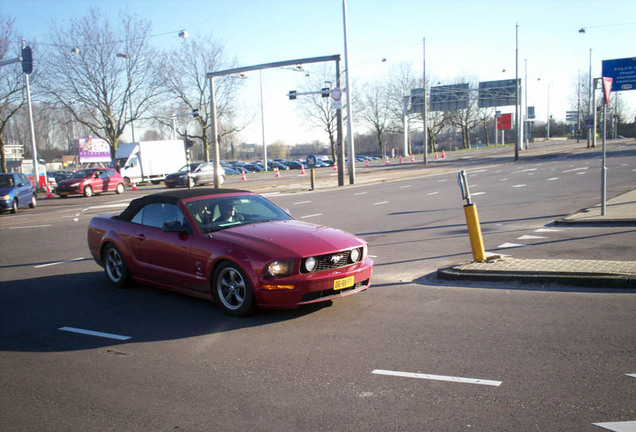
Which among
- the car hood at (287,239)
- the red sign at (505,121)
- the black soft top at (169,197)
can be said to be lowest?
the car hood at (287,239)

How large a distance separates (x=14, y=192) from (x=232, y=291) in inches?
832

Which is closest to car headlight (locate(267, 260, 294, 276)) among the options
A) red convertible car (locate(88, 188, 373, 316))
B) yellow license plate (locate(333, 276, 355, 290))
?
red convertible car (locate(88, 188, 373, 316))

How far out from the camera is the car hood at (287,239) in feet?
21.0

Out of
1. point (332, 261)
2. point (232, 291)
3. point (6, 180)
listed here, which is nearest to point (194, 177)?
point (6, 180)

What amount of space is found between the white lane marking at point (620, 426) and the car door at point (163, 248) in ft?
15.5

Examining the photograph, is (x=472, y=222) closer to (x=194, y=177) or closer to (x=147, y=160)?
(x=194, y=177)

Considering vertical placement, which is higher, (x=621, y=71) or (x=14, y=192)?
(x=621, y=71)

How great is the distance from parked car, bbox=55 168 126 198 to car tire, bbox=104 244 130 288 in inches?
1026

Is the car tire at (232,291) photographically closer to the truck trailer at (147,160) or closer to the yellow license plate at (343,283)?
the yellow license plate at (343,283)

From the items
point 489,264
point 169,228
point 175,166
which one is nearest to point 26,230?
point 169,228

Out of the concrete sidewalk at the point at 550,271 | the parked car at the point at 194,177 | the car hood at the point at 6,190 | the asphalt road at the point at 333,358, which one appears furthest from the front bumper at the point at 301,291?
the parked car at the point at 194,177

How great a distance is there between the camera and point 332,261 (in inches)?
257

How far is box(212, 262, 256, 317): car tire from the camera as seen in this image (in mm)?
6395

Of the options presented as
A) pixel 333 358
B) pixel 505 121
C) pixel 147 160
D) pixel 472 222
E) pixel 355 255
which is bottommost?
pixel 333 358
